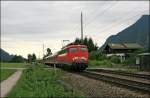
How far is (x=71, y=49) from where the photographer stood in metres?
38.4

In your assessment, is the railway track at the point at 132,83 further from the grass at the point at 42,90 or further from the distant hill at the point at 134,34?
the distant hill at the point at 134,34

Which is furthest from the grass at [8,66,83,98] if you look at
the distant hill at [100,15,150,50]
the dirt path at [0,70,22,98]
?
the distant hill at [100,15,150,50]

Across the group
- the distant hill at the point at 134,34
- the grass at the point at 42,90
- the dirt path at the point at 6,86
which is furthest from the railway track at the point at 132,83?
the distant hill at the point at 134,34

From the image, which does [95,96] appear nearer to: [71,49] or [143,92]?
[143,92]

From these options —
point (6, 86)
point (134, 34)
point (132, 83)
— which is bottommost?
point (6, 86)

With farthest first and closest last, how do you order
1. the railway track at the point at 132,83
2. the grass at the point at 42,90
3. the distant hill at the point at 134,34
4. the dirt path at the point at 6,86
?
1. the distant hill at the point at 134,34
2. the dirt path at the point at 6,86
3. the railway track at the point at 132,83
4. the grass at the point at 42,90

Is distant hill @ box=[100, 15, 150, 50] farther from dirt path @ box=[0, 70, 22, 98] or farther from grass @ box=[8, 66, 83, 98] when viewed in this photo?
grass @ box=[8, 66, 83, 98]

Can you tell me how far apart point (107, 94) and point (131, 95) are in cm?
125

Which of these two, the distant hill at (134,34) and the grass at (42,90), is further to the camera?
the distant hill at (134,34)

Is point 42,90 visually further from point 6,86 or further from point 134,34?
point 134,34

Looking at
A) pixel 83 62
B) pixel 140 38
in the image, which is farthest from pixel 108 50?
pixel 83 62

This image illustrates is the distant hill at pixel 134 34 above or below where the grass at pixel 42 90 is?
above

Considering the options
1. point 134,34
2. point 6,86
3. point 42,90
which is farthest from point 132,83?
point 134,34

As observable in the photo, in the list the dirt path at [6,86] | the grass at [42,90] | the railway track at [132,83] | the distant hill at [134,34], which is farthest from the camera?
the distant hill at [134,34]
